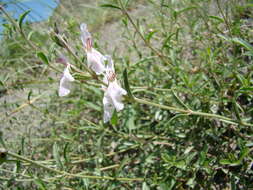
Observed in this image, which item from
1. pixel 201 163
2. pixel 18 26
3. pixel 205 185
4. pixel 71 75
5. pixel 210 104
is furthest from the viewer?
pixel 210 104

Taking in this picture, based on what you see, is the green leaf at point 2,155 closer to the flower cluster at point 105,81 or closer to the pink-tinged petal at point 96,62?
the flower cluster at point 105,81

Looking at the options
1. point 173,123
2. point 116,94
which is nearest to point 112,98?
point 116,94

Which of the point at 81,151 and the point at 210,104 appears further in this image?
the point at 81,151

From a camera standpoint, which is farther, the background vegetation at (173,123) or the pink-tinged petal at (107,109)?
the background vegetation at (173,123)

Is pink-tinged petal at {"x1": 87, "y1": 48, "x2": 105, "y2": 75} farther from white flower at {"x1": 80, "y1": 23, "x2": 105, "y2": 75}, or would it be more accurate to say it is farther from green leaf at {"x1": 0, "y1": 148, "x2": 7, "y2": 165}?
green leaf at {"x1": 0, "y1": 148, "x2": 7, "y2": 165}

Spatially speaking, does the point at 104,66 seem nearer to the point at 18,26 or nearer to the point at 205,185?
the point at 18,26

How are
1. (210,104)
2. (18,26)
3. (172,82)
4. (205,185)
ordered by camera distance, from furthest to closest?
(172,82)
(210,104)
(205,185)
(18,26)

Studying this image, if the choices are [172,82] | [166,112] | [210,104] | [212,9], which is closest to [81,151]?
[166,112]

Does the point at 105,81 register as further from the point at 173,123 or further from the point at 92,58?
the point at 173,123

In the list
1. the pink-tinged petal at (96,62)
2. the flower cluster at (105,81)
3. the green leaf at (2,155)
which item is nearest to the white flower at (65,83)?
the flower cluster at (105,81)
